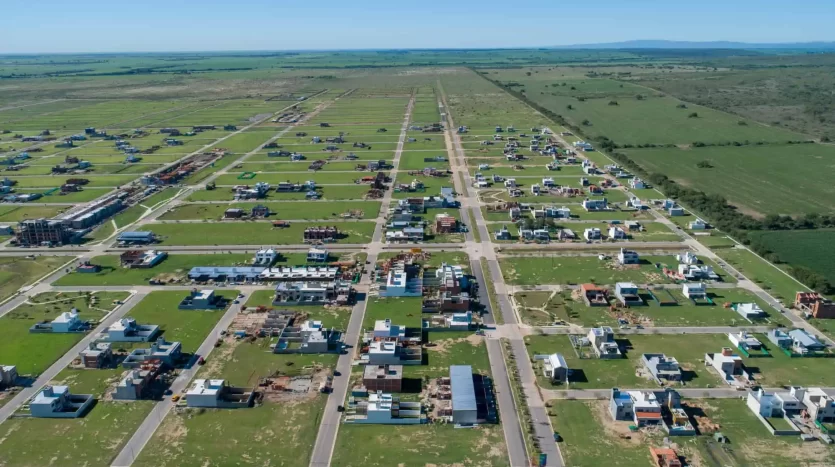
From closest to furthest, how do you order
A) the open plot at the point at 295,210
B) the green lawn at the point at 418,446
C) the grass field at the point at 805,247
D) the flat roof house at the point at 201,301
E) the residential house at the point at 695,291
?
the green lawn at the point at 418,446 → the flat roof house at the point at 201,301 → the residential house at the point at 695,291 → the grass field at the point at 805,247 → the open plot at the point at 295,210

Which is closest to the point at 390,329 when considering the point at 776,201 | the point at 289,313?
the point at 289,313

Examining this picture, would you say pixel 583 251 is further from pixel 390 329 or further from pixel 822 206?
pixel 822 206

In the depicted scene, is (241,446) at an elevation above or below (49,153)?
below

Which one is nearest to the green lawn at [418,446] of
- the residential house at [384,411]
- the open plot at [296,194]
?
the residential house at [384,411]

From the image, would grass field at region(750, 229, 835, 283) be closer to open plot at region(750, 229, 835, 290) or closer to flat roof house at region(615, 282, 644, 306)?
open plot at region(750, 229, 835, 290)

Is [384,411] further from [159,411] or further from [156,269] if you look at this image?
[156,269]

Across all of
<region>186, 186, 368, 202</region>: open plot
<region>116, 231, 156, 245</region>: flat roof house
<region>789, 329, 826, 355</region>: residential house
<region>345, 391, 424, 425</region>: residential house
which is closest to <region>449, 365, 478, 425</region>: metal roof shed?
<region>345, 391, 424, 425</region>: residential house

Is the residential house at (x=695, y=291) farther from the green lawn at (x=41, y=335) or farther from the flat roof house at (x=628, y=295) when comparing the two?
the green lawn at (x=41, y=335)

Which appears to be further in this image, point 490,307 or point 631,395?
point 490,307
